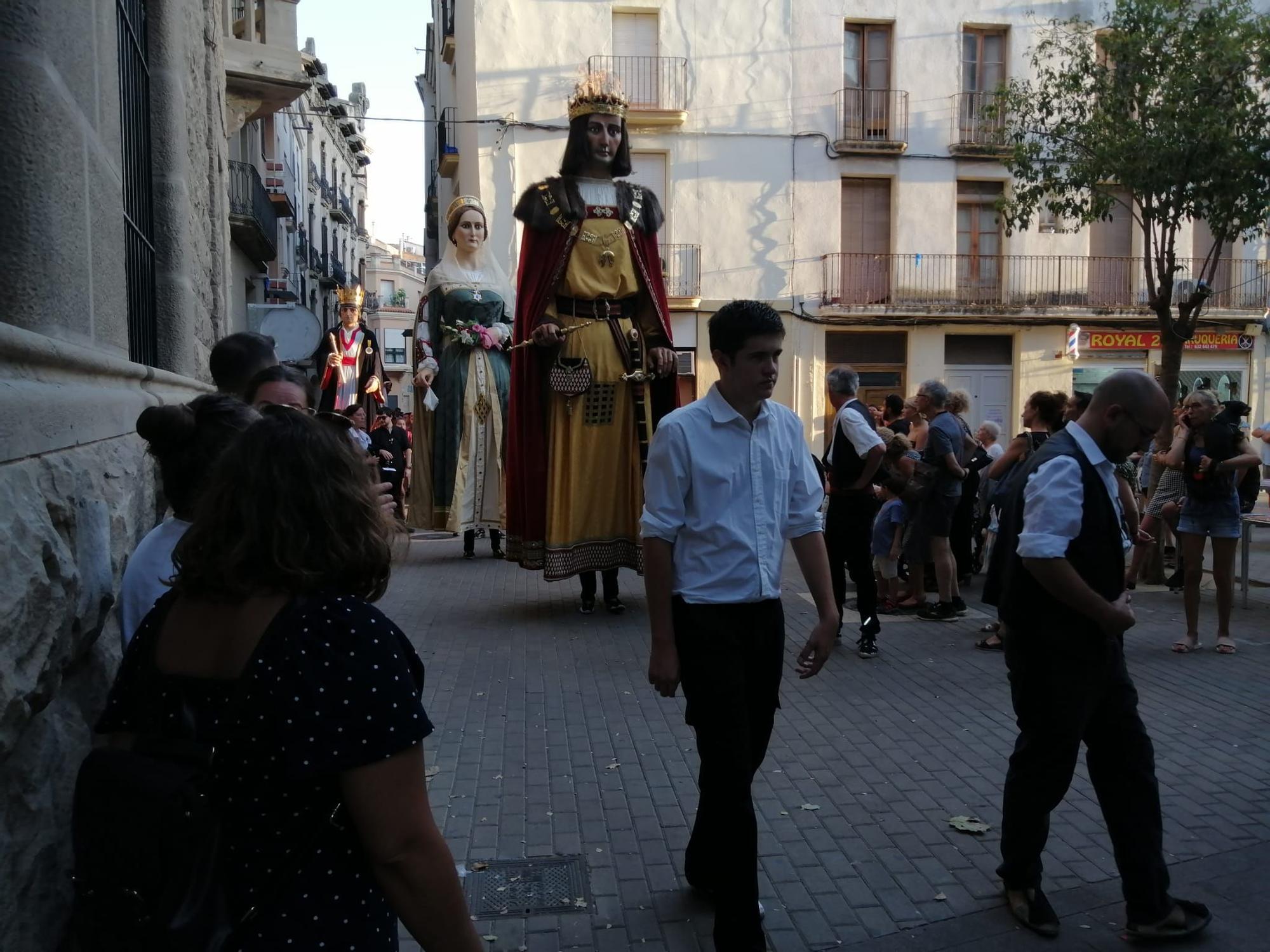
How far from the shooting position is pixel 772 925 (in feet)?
11.3

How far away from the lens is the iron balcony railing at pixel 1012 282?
26203 millimetres

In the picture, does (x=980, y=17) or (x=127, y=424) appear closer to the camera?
(x=127, y=424)

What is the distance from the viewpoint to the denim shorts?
7.29 m

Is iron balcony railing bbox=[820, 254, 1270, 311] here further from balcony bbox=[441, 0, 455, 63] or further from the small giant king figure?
the small giant king figure

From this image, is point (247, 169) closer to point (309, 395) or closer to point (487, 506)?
point (487, 506)

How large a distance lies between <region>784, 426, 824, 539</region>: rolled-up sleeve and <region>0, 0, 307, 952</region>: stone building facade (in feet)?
6.21

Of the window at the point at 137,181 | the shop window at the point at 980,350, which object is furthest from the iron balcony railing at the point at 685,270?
the window at the point at 137,181

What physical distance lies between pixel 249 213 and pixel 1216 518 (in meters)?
Result: 22.1

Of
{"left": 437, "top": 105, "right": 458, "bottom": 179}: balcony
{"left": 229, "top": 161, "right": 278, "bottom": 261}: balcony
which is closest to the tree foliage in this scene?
{"left": 229, "top": 161, "right": 278, "bottom": 261}: balcony

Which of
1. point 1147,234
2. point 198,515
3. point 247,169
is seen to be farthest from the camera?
point 247,169

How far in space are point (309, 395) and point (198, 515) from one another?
233cm

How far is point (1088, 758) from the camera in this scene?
136 inches

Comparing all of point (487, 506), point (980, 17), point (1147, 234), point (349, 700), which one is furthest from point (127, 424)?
point (980, 17)

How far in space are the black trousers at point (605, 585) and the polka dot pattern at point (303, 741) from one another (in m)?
6.11
